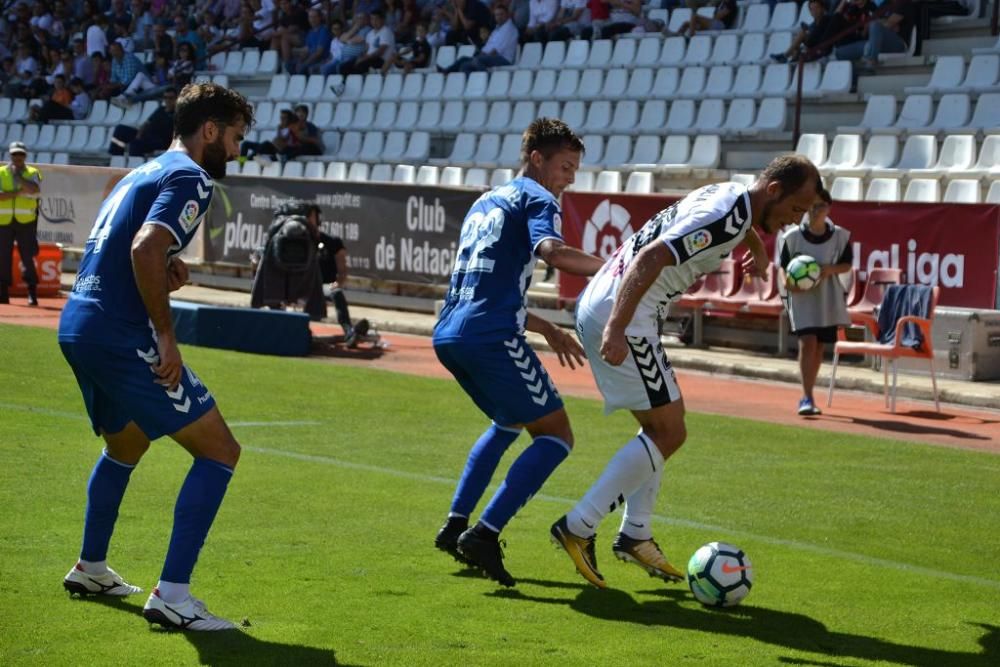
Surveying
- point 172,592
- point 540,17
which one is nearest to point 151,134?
point 540,17

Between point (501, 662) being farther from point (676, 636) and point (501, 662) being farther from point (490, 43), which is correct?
point (490, 43)

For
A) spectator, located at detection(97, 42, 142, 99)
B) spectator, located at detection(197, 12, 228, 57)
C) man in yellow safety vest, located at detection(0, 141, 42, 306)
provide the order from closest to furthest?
man in yellow safety vest, located at detection(0, 141, 42, 306)
spectator, located at detection(197, 12, 228, 57)
spectator, located at detection(97, 42, 142, 99)

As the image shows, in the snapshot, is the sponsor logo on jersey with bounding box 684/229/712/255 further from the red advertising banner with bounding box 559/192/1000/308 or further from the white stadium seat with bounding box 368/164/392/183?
the white stadium seat with bounding box 368/164/392/183

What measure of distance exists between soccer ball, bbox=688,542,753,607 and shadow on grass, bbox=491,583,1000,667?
0.05 m

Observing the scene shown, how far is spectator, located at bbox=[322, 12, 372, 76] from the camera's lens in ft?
102

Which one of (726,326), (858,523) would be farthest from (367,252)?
(858,523)

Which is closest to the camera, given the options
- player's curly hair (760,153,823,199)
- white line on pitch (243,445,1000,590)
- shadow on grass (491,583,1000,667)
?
shadow on grass (491,583,1000,667)

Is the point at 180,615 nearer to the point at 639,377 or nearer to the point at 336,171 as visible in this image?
the point at 639,377

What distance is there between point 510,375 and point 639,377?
607mm

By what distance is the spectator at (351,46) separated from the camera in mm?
30969

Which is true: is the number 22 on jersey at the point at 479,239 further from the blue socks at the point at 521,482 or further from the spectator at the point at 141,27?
the spectator at the point at 141,27

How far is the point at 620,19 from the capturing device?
27.0 metres

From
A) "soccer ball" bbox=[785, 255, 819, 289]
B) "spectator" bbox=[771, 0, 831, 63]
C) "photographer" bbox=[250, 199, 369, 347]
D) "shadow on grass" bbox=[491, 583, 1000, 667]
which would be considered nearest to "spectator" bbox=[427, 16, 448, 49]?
"spectator" bbox=[771, 0, 831, 63]

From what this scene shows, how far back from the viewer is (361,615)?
20.6 ft
